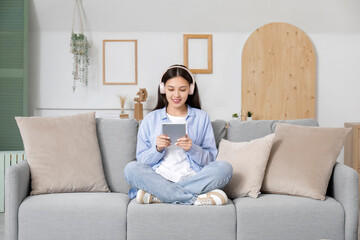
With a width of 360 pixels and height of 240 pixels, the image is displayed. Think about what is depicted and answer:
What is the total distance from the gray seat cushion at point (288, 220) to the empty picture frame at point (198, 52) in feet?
8.39

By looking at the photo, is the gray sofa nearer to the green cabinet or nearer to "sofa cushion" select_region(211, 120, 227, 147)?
"sofa cushion" select_region(211, 120, 227, 147)

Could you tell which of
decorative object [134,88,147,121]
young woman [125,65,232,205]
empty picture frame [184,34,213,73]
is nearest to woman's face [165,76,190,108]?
young woman [125,65,232,205]

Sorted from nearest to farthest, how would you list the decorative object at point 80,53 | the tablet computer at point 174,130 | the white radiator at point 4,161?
the tablet computer at point 174,130
the white radiator at point 4,161
the decorative object at point 80,53

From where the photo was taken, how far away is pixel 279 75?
14.8 feet

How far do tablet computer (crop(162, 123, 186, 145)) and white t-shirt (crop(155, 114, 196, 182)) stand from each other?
10 centimetres

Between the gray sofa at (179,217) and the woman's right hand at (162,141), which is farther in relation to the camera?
the woman's right hand at (162,141)

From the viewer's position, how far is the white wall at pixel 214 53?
4398mm

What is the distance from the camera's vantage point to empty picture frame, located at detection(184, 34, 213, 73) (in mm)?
4480

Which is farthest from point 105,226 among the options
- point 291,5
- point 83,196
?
point 291,5

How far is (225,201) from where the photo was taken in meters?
2.15

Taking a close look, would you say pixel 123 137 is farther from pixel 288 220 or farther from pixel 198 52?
pixel 198 52

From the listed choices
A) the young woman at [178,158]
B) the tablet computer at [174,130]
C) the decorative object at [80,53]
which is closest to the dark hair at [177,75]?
the young woman at [178,158]

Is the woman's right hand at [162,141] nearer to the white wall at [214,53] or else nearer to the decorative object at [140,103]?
the decorative object at [140,103]

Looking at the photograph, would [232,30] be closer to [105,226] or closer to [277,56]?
[277,56]
